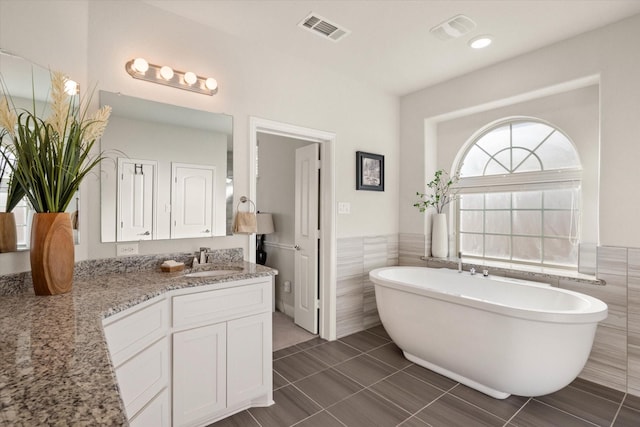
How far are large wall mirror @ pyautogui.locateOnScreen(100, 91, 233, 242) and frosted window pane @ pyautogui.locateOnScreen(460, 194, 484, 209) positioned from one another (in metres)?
2.55

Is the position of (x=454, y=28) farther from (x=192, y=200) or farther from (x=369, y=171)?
(x=192, y=200)

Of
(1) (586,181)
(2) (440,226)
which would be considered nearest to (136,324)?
(2) (440,226)

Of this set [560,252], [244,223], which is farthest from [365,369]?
[560,252]

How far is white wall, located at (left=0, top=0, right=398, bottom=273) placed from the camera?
1.77m

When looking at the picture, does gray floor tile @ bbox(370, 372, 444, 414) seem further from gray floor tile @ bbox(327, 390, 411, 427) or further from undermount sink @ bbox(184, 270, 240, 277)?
undermount sink @ bbox(184, 270, 240, 277)

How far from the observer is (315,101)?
3.09m

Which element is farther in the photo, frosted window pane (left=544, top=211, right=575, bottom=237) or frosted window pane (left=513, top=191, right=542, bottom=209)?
frosted window pane (left=513, top=191, right=542, bottom=209)

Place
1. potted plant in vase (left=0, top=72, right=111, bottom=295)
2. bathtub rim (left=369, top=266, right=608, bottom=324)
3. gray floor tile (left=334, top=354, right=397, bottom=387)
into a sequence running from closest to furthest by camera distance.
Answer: potted plant in vase (left=0, top=72, right=111, bottom=295), bathtub rim (left=369, top=266, right=608, bottom=324), gray floor tile (left=334, top=354, right=397, bottom=387)

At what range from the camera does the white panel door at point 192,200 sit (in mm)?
2281

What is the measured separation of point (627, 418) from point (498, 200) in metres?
1.92

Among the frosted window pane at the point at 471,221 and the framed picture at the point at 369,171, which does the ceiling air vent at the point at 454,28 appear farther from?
the frosted window pane at the point at 471,221

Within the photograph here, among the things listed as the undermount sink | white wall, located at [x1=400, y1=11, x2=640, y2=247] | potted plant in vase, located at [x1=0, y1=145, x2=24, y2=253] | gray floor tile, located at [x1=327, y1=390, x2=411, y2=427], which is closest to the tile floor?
gray floor tile, located at [x1=327, y1=390, x2=411, y2=427]

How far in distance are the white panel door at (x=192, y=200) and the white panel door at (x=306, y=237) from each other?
46.8 inches

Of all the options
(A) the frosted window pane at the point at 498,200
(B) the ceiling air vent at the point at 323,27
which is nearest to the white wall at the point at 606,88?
(A) the frosted window pane at the point at 498,200
